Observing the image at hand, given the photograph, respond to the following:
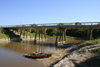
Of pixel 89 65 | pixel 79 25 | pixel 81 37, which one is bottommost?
pixel 81 37

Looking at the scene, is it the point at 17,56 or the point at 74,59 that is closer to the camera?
the point at 74,59

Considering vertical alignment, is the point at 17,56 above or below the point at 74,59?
below

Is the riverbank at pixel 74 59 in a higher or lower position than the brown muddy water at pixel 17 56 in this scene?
higher

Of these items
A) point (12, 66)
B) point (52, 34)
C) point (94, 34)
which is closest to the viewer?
point (12, 66)

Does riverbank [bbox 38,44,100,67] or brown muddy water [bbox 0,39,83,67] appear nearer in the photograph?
riverbank [bbox 38,44,100,67]

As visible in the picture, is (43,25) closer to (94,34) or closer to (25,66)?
(25,66)

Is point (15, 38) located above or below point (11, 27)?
below

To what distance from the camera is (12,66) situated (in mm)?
12523

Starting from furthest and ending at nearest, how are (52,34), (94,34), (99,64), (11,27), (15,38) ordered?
(52,34) → (94,34) → (11,27) → (15,38) → (99,64)

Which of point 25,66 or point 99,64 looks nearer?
point 99,64

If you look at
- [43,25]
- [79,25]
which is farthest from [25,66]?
[43,25]

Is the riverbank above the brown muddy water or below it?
above

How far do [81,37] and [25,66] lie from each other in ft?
184

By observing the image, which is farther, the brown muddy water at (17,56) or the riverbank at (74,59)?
the brown muddy water at (17,56)
